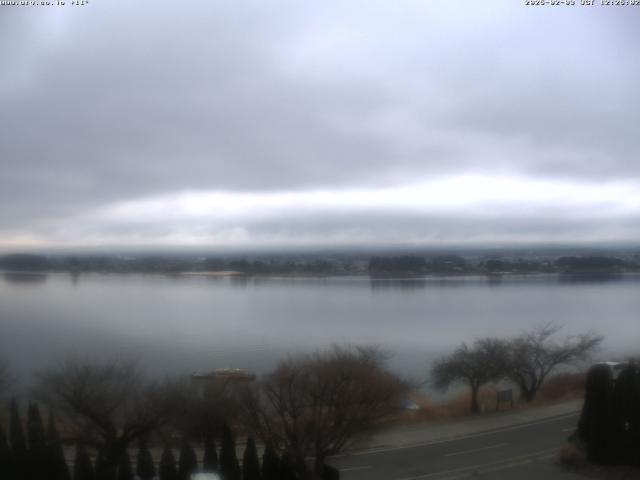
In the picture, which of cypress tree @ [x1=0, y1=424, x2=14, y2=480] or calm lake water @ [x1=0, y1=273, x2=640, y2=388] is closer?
cypress tree @ [x1=0, y1=424, x2=14, y2=480]

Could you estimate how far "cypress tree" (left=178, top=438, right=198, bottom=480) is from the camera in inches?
192

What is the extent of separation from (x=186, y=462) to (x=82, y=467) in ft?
3.09

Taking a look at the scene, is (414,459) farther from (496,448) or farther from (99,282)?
(99,282)

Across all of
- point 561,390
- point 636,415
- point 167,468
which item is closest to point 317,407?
point 167,468

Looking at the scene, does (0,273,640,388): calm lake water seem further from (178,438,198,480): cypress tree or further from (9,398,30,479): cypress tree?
(178,438,198,480): cypress tree

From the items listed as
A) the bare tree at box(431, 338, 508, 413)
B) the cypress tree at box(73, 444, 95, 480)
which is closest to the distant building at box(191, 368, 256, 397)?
the cypress tree at box(73, 444, 95, 480)

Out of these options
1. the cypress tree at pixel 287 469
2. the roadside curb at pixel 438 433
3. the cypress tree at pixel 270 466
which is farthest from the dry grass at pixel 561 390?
the cypress tree at pixel 270 466

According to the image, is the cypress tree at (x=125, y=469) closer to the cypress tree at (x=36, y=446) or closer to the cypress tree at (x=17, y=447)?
the cypress tree at (x=36, y=446)

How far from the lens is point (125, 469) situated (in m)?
4.86

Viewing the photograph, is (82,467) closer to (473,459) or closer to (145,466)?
(145,466)

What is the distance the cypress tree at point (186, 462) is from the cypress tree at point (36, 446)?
3.84 ft

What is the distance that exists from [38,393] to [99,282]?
4.39 metres

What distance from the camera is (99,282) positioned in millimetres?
9648

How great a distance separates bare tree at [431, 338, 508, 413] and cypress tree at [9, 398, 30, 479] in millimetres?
6149
